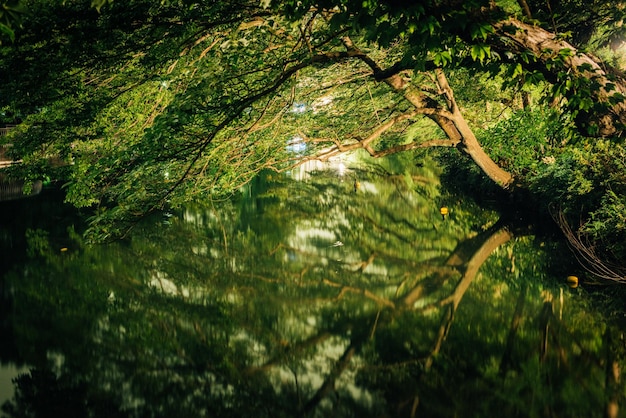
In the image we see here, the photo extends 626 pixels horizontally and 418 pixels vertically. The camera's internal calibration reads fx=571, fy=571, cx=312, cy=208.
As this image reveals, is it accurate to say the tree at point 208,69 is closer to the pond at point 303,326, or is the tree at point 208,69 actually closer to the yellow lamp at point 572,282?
the pond at point 303,326

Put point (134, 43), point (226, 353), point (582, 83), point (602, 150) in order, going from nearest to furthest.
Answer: point (582, 83)
point (226, 353)
point (134, 43)
point (602, 150)

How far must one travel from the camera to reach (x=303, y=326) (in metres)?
9.29

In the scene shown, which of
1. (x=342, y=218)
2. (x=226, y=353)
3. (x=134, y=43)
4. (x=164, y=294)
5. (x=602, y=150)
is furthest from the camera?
(x=342, y=218)

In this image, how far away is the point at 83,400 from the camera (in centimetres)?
688

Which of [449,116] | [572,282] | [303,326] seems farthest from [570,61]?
[449,116]

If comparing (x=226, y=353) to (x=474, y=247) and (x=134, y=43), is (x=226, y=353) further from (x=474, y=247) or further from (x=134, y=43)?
(x=474, y=247)

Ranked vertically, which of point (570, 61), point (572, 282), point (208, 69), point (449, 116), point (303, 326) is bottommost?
point (572, 282)

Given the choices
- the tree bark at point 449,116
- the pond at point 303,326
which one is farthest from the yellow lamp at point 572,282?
the tree bark at point 449,116

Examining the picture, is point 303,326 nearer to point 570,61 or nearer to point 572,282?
point 572,282

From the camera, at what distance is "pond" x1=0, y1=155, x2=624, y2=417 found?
6.72m

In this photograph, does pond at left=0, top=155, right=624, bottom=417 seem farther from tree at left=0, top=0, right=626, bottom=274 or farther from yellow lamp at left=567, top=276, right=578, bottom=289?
tree at left=0, top=0, right=626, bottom=274

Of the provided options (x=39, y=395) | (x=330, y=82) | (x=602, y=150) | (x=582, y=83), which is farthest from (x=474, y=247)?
(x=39, y=395)

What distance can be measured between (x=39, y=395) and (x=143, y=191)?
3.10m

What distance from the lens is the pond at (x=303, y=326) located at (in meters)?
6.72
